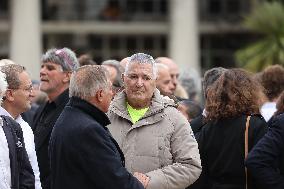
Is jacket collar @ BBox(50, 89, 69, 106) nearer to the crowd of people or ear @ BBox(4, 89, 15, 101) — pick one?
the crowd of people

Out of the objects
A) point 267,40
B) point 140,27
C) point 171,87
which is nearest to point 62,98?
point 171,87

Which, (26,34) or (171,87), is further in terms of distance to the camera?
(26,34)

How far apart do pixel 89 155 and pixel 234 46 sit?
29.6 metres

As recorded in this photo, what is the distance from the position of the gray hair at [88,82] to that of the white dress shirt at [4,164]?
56 cm

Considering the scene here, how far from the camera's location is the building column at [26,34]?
95.7 feet

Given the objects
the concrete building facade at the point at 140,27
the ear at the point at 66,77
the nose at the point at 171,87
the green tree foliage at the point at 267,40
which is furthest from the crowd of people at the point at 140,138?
the concrete building facade at the point at 140,27

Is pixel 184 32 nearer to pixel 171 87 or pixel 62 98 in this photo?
pixel 171 87

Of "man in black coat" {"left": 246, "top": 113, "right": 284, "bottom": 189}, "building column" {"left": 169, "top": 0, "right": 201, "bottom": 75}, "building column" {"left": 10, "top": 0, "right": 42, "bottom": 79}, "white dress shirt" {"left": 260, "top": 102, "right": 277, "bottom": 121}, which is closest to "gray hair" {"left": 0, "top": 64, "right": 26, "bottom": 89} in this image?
"man in black coat" {"left": 246, "top": 113, "right": 284, "bottom": 189}

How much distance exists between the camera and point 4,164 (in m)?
5.76

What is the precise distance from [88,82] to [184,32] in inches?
1021

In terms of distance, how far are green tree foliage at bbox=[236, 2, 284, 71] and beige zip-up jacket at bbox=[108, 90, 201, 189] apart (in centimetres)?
1421

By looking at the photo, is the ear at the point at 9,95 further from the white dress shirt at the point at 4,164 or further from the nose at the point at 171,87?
the nose at the point at 171,87

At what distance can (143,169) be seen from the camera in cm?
627

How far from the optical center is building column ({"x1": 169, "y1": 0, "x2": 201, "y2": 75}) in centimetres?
3089
